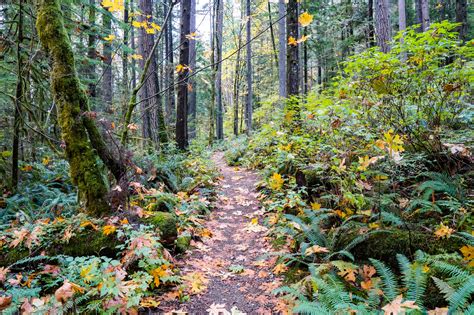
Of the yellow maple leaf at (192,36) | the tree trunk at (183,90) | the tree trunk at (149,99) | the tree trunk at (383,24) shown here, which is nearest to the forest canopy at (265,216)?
the yellow maple leaf at (192,36)

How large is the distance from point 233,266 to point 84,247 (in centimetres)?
204

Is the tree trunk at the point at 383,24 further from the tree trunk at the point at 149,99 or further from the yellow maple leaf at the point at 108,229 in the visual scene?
the yellow maple leaf at the point at 108,229

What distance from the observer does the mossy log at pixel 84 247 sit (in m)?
3.77

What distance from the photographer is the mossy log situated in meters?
3.77

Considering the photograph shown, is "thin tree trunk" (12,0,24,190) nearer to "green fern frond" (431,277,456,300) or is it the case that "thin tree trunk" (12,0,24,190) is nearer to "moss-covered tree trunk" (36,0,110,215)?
"moss-covered tree trunk" (36,0,110,215)

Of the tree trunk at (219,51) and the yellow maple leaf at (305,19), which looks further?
the tree trunk at (219,51)

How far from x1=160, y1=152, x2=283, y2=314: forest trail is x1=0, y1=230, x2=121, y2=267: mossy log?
0.99 m

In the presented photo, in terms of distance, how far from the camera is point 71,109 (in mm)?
4246

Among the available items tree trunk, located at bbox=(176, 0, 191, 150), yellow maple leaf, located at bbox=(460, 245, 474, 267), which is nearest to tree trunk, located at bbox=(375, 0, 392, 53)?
tree trunk, located at bbox=(176, 0, 191, 150)

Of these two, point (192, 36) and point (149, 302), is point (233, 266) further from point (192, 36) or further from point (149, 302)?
point (192, 36)

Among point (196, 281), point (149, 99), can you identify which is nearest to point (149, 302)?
point (196, 281)

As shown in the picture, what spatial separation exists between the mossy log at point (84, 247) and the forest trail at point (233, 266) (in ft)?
3.25

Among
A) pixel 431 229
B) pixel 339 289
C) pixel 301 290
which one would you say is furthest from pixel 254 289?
pixel 431 229

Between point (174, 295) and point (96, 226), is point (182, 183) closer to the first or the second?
point (96, 226)
